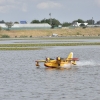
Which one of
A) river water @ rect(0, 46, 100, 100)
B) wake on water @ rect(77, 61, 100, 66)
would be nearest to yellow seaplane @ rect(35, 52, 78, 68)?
river water @ rect(0, 46, 100, 100)

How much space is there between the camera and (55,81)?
152 ft

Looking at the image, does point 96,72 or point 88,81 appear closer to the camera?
point 88,81

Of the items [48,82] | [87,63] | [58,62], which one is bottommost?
[87,63]

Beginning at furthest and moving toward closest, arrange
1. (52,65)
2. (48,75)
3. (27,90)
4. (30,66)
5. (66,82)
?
(30,66)
(52,65)
(48,75)
(66,82)
(27,90)

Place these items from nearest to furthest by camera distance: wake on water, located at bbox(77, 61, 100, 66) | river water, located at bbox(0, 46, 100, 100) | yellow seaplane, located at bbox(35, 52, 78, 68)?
1. river water, located at bbox(0, 46, 100, 100)
2. yellow seaplane, located at bbox(35, 52, 78, 68)
3. wake on water, located at bbox(77, 61, 100, 66)

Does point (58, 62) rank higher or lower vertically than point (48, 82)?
higher

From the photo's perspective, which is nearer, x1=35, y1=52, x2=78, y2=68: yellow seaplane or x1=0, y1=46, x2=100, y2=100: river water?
x1=0, y1=46, x2=100, y2=100: river water

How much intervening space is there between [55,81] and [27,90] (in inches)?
225

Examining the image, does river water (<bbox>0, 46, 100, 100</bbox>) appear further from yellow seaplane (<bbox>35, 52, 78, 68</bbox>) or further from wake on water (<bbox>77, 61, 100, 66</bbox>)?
yellow seaplane (<bbox>35, 52, 78, 68</bbox>)

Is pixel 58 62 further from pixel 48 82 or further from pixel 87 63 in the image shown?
pixel 48 82

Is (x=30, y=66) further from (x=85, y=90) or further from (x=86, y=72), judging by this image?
(x=85, y=90)

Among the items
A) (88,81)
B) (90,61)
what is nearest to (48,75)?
(88,81)

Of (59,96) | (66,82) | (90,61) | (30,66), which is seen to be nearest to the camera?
(59,96)

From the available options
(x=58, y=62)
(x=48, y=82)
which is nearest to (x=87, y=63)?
(x=58, y=62)
